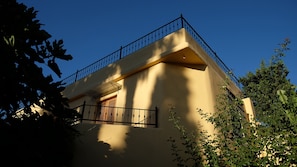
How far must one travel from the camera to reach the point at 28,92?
5137mm

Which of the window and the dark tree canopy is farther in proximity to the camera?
the window

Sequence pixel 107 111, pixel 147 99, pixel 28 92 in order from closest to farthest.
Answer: pixel 28 92 → pixel 147 99 → pixel 107 111

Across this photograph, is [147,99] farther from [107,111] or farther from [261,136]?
[261,136]

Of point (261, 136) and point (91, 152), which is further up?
point (261, 136)

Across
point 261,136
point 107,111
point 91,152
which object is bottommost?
point 91,152

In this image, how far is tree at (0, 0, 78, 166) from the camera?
15.5 ft

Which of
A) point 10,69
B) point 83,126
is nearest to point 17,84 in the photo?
point 10,69

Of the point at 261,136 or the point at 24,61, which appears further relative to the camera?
the point at 24,61

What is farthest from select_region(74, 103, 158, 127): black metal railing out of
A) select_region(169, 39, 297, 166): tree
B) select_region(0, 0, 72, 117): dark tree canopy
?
select_region(169, 39, 297, 166): tree

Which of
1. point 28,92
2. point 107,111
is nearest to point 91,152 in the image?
point 28,92

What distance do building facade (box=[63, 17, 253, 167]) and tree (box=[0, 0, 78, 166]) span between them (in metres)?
1.03

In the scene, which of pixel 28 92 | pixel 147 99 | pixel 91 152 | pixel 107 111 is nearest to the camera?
pixel 28 92

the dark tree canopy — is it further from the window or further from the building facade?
the window

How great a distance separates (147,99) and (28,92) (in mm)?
4034
